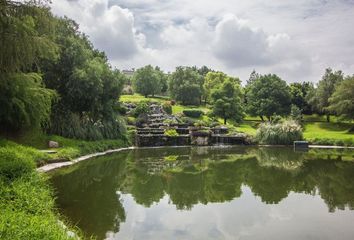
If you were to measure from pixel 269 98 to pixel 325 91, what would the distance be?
26.2ft

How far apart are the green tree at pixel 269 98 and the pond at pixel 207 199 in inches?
1172

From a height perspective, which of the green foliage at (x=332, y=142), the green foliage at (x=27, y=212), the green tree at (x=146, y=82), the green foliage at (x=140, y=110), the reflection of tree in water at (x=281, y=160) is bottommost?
the reflection of tree in water at (x=281, y=160)

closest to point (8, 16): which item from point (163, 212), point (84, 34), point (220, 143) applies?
point (163, 212)

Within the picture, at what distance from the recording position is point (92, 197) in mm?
13805

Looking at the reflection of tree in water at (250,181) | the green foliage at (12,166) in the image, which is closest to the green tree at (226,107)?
the reflection of tree in water at (250,181)

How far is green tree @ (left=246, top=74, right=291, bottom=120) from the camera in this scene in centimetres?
5425

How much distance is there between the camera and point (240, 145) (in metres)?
39.2

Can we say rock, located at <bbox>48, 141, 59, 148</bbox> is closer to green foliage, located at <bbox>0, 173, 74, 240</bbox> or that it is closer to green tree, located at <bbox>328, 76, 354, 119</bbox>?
green foliage, located at <bbox>0, 173, 74, 240</bbox>

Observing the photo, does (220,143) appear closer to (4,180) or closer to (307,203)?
(307,203)

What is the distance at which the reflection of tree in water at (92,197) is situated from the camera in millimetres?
10500

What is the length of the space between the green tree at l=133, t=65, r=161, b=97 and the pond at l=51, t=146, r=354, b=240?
4640cm

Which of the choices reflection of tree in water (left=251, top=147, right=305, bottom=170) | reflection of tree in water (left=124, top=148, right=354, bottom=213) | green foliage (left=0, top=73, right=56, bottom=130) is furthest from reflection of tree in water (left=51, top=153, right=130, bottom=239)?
reflection of tree in water (left=251, top=147, right=305, bottom=170)

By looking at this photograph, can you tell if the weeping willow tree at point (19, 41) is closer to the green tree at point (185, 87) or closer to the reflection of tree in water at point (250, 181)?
the reflection of tree in water at point (250, 181)

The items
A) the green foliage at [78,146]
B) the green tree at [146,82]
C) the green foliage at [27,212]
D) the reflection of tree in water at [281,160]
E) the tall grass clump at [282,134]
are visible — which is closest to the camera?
the green foliage at [27,212]
